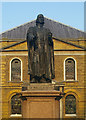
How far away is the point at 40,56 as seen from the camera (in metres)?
12.9

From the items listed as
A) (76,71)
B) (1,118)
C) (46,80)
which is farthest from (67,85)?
(46,80)

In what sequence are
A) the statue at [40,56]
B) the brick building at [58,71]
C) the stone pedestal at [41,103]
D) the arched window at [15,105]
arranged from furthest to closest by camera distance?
1. the brick building at [58,71]
2. the arched window at [15,105]
3. the statue at [40,56]
4. the stone pedestal at [41,103]

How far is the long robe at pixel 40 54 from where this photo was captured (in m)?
12.8

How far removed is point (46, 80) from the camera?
12781 millimetres

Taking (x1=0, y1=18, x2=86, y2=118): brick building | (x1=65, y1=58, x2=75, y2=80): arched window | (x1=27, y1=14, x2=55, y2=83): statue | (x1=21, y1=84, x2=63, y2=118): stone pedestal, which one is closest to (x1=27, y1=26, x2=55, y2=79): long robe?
(x1=27, y1=14, x2=55, y2=83): statue

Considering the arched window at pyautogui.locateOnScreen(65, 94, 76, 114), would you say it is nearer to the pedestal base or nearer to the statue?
the statue

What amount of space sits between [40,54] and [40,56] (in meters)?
0.06

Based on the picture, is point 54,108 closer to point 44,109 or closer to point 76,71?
point 44,109

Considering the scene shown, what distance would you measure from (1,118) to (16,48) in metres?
6.26

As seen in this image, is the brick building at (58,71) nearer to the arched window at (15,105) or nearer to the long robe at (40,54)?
the arched window at (15,105)

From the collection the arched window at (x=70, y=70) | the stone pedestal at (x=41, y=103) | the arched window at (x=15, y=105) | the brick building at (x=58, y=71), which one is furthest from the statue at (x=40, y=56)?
the arched window at (x=70, y=70)

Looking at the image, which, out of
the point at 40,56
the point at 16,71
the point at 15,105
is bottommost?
the point at 15,105

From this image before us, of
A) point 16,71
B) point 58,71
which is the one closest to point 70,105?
point 58,71

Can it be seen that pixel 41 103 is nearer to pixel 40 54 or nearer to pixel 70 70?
pixel 40 54
